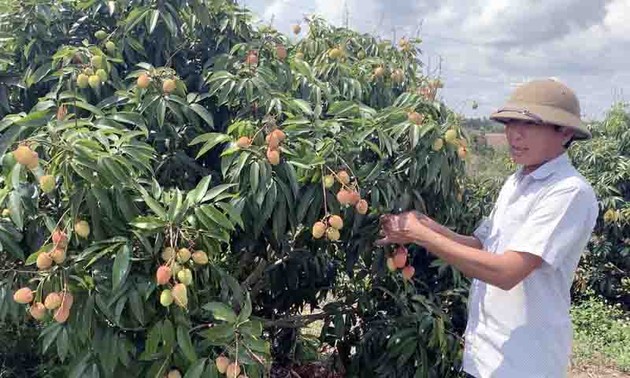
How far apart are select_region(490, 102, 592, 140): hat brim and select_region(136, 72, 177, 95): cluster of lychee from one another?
1017 mm

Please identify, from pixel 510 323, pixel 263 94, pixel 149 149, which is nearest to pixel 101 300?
pixel 149 149

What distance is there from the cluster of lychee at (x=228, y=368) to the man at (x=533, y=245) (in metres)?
0.62

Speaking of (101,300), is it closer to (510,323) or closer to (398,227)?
(398,227)

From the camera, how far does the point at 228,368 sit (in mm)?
1691

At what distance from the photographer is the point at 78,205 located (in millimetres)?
1690

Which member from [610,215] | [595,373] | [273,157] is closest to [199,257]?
[273,157]

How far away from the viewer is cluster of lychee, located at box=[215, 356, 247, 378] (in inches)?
65.9

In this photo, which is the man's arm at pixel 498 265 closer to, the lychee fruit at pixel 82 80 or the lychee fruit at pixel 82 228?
the lychee fruit at pixel 82 228

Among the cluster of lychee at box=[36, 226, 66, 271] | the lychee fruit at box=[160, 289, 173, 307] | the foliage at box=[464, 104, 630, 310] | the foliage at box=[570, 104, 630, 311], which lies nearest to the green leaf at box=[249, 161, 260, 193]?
the lychee fruit at box=[160, 289, 173, 307]

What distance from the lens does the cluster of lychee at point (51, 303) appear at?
5.34 feet

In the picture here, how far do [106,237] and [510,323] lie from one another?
1.14m

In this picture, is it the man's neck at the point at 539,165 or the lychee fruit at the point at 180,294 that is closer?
the lychee fruit at the point at 180,294

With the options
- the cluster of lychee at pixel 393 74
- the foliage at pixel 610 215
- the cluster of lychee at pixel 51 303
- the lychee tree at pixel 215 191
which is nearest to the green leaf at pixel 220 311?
the lychee tree at pixel 215 191

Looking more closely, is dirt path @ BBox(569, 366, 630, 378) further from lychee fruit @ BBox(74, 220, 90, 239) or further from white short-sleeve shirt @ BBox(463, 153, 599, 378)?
lychee fruit @ BBox(74, 220, 90, 239)
